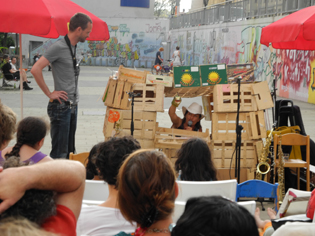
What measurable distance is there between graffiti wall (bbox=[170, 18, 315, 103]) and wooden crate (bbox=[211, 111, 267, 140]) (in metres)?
10.6

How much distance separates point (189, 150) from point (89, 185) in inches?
43.7

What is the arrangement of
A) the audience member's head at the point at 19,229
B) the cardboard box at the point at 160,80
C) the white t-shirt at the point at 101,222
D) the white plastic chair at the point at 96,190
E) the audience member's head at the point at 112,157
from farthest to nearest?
the cardboard box at the point at 160,80 < the white plastic chair at the point at 96,190 < the audience member's head at the point at 112,157 < the white t-shirt at the point at 101,222 < the audience member's head at the point at 19,229

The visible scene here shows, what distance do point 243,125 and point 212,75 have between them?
86 cm

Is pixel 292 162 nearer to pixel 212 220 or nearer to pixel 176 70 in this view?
pixel 176 70

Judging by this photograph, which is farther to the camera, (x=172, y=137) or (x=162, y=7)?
(x=162, y=7)

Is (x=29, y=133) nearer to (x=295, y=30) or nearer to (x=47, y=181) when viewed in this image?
(x=47, y=181)

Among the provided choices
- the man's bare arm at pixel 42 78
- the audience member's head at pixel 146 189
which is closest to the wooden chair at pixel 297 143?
the man's bare arm at pixel 42 78

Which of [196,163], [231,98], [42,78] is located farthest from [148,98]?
[196,163]

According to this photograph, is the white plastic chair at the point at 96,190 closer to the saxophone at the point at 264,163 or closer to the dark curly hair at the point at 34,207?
the dark curly hair at the point at 34,207

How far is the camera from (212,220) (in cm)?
147

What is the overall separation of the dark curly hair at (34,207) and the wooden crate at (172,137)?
413 cm

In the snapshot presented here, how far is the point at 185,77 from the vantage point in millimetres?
5895

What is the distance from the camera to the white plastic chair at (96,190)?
3.23m

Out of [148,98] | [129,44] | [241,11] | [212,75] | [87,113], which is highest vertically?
[241,11]
